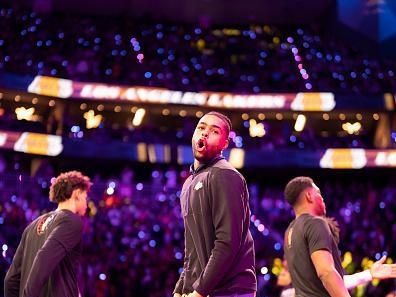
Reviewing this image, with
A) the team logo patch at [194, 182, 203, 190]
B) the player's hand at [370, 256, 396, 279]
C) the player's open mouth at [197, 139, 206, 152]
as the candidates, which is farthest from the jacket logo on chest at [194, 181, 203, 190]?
the player's hand at [370, 256, 396, 279]

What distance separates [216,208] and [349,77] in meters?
25.5

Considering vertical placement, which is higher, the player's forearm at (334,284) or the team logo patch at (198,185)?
the team logo patch at (198,185)

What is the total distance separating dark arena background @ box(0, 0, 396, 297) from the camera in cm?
2256

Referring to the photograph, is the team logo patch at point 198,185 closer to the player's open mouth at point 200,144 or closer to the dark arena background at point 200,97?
the player's open mouth at point 200,144

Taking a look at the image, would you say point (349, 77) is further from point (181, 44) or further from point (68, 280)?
point (68, 280)

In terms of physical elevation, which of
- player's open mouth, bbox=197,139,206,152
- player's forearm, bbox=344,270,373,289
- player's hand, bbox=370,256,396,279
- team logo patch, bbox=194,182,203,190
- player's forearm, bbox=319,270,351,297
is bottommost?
player's forearm, bbox=344,270,373,289

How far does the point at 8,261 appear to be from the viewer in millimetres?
9898

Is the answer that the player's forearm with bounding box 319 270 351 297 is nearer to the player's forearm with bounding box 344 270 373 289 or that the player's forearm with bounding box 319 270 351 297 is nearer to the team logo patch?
the player's forearm with bounding box 344 270 373 289

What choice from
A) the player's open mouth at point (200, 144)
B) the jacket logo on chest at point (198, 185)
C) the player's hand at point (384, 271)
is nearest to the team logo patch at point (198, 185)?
the jacket logo on chest at point (198, 185)

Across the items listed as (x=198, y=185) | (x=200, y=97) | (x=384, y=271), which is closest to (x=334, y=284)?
(x=384, y=271)

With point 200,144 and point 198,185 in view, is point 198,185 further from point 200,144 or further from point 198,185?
point 200,144

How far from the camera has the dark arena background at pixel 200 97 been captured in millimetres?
22562

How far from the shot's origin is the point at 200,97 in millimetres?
25484

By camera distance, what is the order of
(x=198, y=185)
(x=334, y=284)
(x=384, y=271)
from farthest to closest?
(x=384, y=271), (x=334, y=284), (x=198, y=185)
